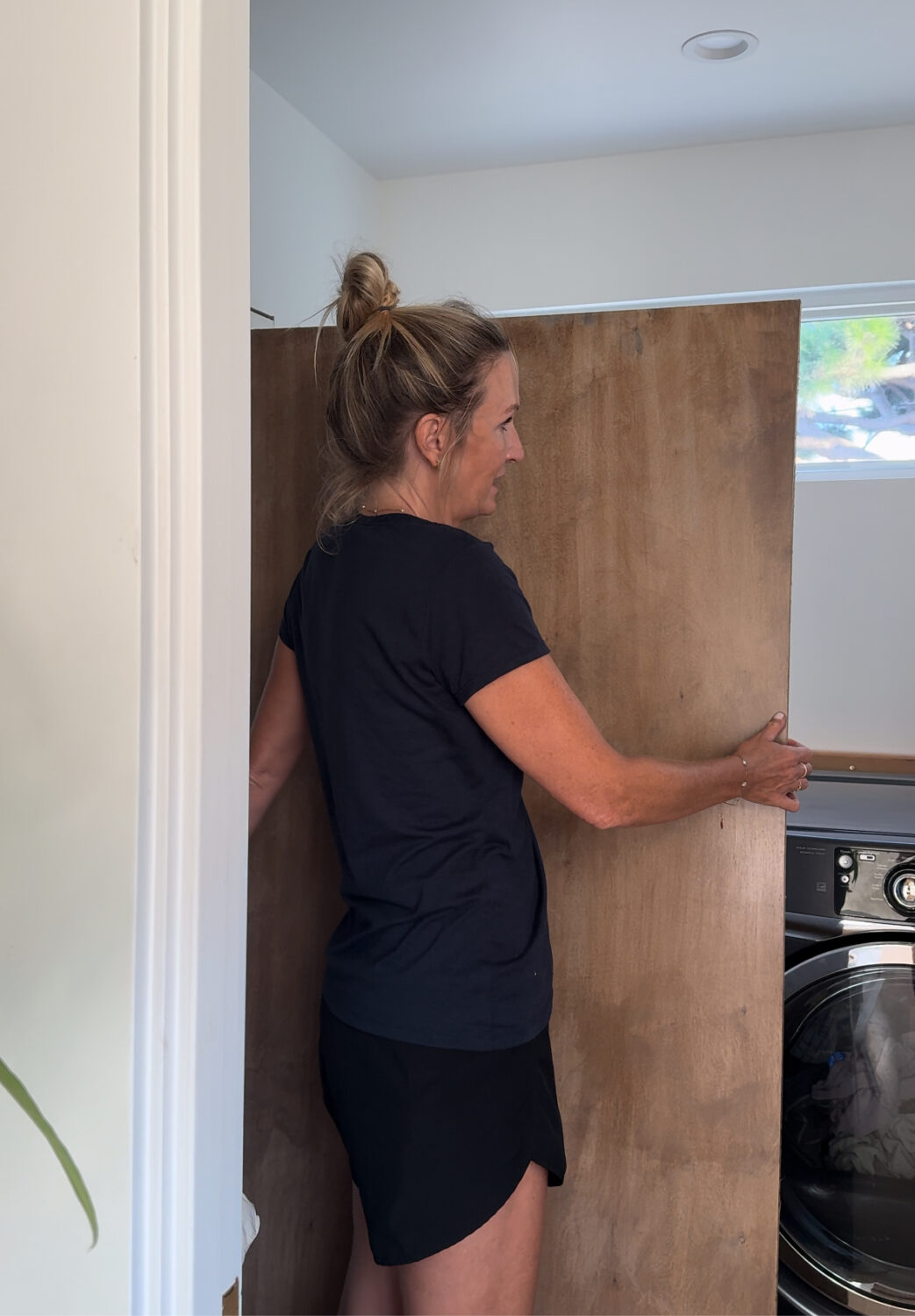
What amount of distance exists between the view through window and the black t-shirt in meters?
2.14

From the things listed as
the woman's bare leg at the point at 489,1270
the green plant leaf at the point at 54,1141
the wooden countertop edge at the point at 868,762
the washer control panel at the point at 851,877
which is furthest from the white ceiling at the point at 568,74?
the green plant leaf at the point at 54,1141

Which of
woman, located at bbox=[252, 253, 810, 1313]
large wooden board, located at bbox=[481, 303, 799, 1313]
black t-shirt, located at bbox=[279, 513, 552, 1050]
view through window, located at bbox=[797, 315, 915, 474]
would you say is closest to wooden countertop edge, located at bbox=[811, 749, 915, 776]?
view through window, located at bbox=[797, 315, 915, 474]

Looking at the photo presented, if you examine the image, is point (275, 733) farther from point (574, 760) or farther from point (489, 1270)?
point (489, 1270)

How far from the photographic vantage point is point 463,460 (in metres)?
1.25

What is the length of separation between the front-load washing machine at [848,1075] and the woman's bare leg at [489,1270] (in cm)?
74

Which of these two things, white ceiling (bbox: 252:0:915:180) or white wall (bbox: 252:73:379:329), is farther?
white wall (bbox: 252:73:379:329)

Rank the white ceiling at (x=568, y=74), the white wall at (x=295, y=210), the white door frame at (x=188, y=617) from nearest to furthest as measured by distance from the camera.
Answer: the white door frame at (x=188, y=617) < the white ceiling at (x=568, y=74) < the white wall at (x=295, y=210)

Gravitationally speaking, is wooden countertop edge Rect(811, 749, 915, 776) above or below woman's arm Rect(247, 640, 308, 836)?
below

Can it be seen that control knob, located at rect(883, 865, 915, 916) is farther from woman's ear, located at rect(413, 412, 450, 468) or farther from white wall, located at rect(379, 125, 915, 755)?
white wall, located at rect(379, 125, 915, 755)

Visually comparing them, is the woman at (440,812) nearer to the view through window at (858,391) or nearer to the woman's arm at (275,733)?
the woman's arm at (275,733)

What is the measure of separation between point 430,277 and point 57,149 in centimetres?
262

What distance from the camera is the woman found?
111 cm

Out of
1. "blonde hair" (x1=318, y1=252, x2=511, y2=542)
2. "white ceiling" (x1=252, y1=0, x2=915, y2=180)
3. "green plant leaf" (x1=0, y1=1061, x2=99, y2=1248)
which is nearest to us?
"green plant leaf" (x1=0, y1=1061, x2=99, y2=1248)

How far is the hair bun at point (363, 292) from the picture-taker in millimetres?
1282
